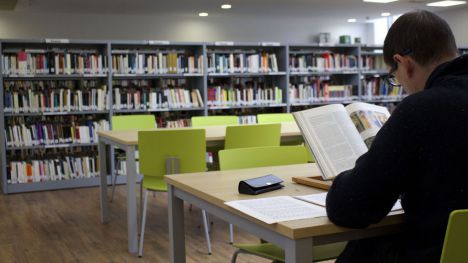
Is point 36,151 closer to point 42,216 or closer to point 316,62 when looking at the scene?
point 42,216

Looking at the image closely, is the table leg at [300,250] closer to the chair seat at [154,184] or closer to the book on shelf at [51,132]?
the chair seat at [154,184]

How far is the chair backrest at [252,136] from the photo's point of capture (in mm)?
4094

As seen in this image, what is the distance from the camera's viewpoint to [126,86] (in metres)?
7.17

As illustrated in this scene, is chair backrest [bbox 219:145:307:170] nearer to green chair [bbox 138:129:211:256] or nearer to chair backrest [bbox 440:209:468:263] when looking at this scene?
green chair [bbox 138:129:211:256]

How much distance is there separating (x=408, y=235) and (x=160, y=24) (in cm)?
850

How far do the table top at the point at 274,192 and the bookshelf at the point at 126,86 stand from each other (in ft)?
15.7

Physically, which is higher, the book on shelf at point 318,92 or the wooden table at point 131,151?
the book on shelf at point 318,92

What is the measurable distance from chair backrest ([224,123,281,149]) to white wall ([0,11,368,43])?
5507mm

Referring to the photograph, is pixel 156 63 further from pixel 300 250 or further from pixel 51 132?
pixel 300 250

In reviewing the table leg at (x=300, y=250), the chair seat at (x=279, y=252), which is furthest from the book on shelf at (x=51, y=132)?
the table leg at (x=300, y=250)

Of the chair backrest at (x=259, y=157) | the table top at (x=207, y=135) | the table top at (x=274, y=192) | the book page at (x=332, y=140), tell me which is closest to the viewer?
the table top at (x=274, y=192)

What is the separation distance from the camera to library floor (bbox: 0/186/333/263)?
3826 mm

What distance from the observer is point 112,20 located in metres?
9.12

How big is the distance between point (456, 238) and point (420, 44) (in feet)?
1.57
